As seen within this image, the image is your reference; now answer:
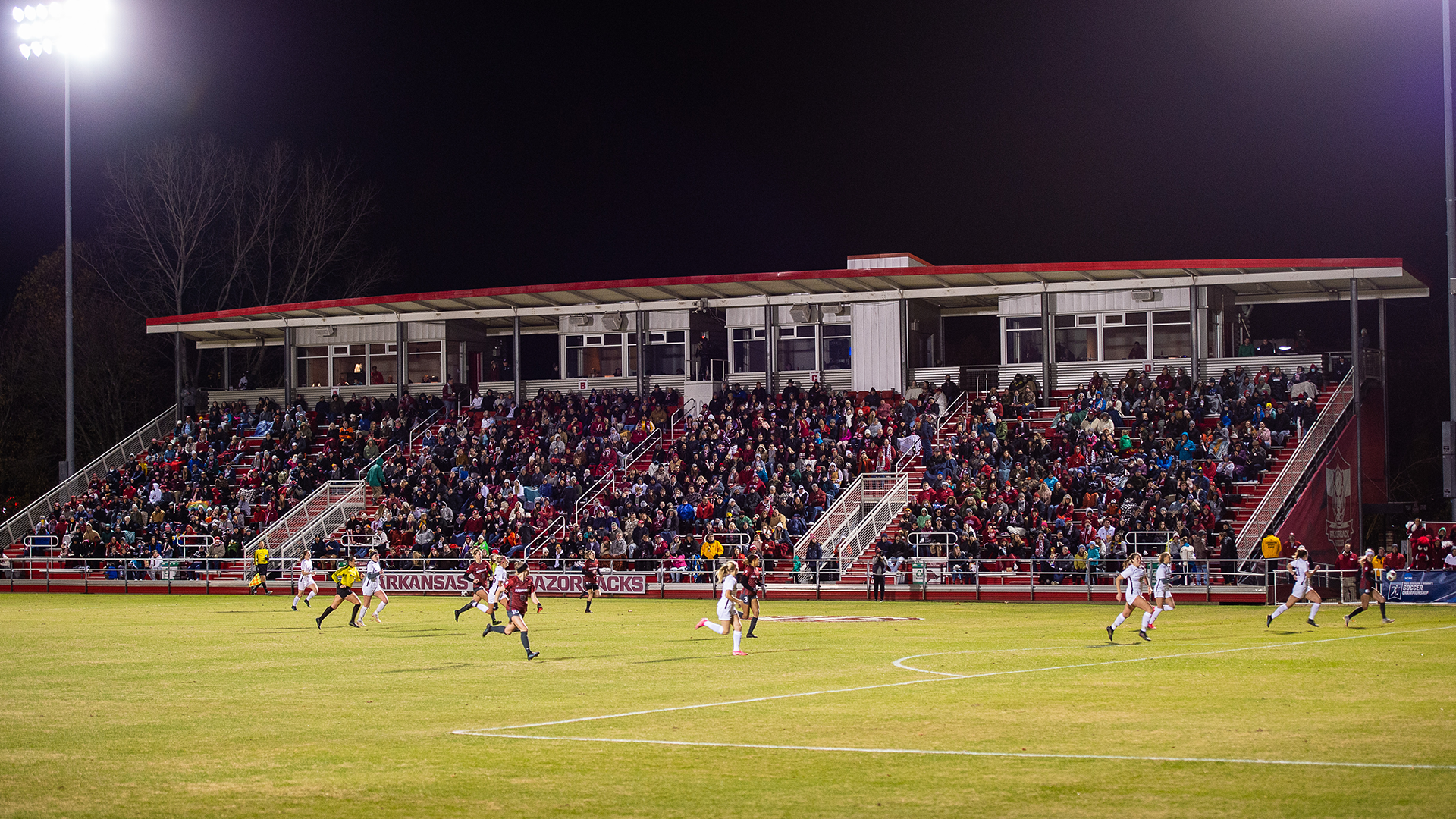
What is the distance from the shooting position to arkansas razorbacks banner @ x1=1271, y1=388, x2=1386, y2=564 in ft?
131

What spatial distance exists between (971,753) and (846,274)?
127ft

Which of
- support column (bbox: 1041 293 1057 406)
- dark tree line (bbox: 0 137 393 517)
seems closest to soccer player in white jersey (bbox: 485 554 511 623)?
support column (bbox: 1041 293 1057 406)

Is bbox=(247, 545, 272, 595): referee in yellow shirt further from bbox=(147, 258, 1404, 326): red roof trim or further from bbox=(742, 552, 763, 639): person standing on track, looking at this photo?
bbox=(742, 552, 763, 639): person standing on track

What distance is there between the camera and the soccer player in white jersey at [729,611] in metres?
22.9

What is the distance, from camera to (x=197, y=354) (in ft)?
244

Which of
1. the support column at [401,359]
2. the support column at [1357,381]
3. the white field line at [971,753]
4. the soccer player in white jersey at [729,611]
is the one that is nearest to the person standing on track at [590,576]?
the soccer player in white jersey at [729,611]

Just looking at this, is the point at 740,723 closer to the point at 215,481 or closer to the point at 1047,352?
the point at 1047,352

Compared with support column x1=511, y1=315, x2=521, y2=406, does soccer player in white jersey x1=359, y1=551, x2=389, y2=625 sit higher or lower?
lower

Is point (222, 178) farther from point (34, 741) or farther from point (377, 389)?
point (34, 741)

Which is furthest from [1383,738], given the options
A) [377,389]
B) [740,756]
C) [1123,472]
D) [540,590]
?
[377,389]

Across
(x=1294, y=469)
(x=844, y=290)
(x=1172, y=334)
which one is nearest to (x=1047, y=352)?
(x=1172, y=334)

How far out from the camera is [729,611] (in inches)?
910

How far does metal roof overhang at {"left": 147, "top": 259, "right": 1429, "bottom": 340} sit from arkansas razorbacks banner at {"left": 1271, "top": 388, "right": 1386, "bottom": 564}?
4709 mm

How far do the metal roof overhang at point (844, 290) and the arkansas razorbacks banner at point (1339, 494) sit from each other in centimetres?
471
